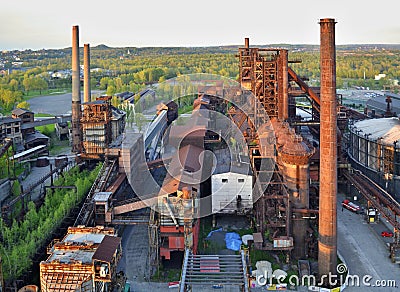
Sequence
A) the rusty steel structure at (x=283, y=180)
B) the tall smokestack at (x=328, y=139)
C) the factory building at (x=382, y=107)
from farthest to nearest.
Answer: the factory building at (x=382, y=107) → the rusty steel structure at (x=283, y=180) → the tall smokestack at (x=328, y=139)

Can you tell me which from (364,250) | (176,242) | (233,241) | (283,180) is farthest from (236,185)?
(364,250)

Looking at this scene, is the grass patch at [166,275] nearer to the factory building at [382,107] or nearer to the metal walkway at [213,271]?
the metal walkway at [213,271]

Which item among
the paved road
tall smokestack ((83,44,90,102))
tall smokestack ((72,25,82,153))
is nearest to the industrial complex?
tall smokestack ((72,25,82,153))

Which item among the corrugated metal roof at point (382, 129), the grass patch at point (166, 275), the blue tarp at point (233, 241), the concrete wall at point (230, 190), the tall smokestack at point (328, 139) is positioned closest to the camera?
the tall smokestack at point (328, 139)

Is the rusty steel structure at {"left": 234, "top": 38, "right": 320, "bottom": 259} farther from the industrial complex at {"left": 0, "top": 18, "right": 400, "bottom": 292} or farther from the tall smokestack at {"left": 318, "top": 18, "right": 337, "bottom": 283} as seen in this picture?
the tall smokestack at {"left": 318, "top": 18, "right": 337, "bottom": 283}

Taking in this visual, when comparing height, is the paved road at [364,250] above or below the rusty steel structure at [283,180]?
below

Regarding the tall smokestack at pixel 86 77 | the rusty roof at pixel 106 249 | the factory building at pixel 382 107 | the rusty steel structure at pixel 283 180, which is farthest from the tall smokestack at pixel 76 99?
the factory building at pixel 382 107

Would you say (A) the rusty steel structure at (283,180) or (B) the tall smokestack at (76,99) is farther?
(B) the tall smokestack at (76,99)

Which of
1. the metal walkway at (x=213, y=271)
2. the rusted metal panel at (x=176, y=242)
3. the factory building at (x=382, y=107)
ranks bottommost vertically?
the rusted metal panel at (x=176, y=242)

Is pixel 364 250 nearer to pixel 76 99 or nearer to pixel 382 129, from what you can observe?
pixel 382 129
